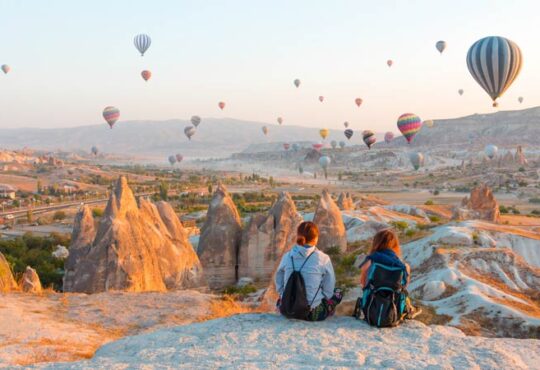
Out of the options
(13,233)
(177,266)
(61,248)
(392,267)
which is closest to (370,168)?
(13,233)

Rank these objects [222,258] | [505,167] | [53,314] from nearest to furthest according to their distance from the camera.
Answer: [53,314] < [222,258] < [505,167]

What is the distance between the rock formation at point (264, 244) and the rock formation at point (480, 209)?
1100 centimetres

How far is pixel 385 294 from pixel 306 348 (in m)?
1.11

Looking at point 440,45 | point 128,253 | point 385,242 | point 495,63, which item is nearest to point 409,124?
point 440,45

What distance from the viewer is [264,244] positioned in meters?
17.5

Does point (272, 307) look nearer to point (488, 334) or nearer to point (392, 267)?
point (488, 334)

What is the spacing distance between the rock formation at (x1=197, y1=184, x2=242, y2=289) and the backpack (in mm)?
11751

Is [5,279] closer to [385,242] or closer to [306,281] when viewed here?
[306,281]

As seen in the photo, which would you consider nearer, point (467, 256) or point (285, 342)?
point (285, 342)

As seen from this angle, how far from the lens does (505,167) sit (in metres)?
A: 77.4

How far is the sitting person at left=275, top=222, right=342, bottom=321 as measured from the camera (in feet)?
19.5

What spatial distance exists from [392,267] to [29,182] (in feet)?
246

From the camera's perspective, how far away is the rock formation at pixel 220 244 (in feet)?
56.6

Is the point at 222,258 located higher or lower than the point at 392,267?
lower
